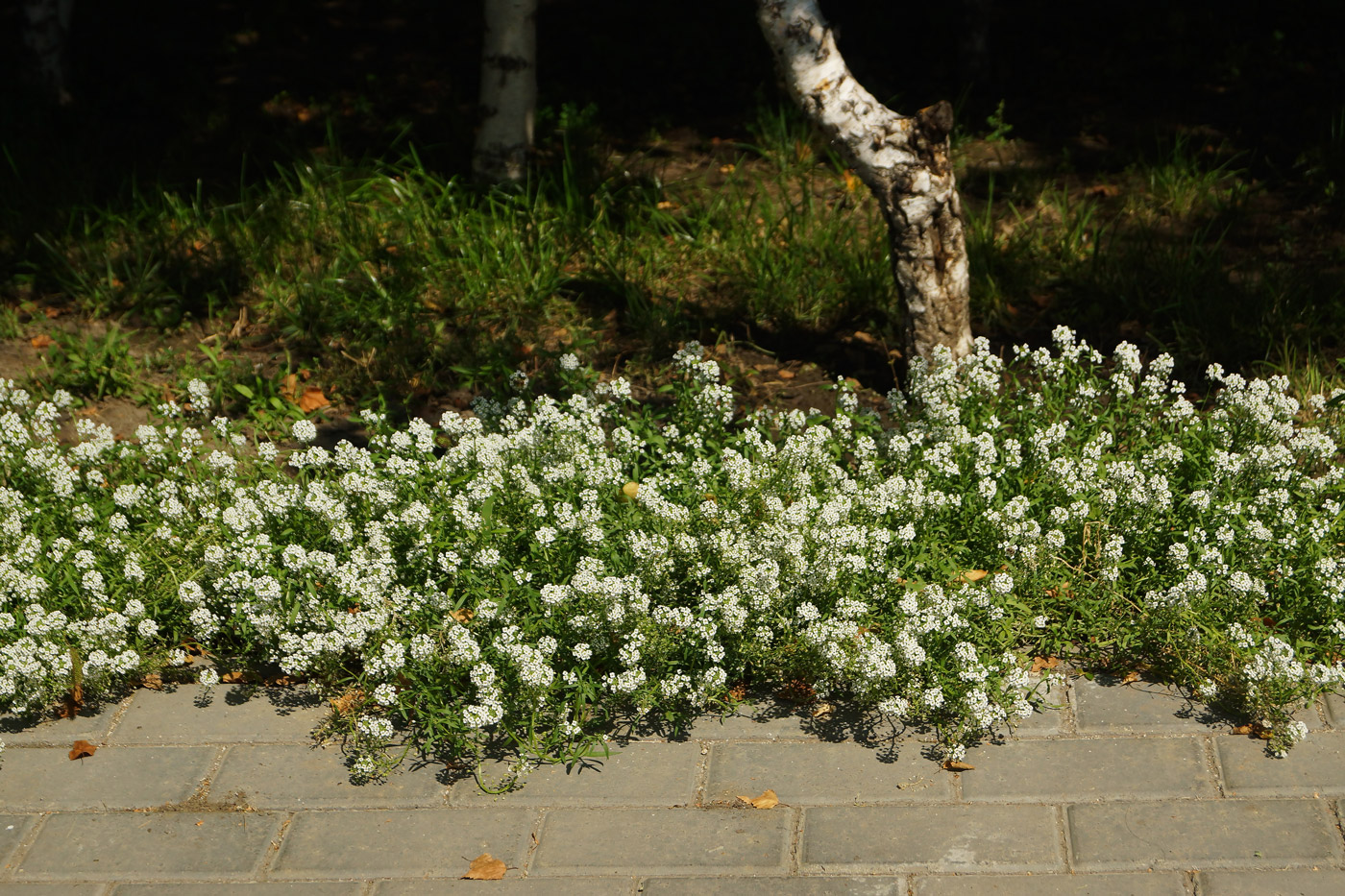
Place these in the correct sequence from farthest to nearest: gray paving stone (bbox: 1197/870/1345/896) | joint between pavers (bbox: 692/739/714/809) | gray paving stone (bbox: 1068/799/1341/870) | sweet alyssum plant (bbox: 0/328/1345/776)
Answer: sweet alyssum plant (bbox: 0/328/1345/776), joint between pavers (bbox: 692/739/714/809), gray paving stone (bbox: 1068/799/1341/870), gray paving stone (bbox: 1197/870/1345/896)

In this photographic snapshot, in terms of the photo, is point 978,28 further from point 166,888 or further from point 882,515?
point 166,888

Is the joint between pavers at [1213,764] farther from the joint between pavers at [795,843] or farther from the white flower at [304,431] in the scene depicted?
the white flower at [304,431]

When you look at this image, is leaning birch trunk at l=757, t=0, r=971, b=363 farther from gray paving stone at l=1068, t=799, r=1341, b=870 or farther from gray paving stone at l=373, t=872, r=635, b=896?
gray paving stone at l=373, t=872, r=635, b=896

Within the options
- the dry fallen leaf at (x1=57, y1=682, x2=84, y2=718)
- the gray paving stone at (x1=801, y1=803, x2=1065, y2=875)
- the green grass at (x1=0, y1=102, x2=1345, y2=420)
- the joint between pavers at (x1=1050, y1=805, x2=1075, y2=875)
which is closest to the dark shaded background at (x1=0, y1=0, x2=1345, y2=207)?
the green grass at (x1=0, y1=102, x2=1345, y2=420)

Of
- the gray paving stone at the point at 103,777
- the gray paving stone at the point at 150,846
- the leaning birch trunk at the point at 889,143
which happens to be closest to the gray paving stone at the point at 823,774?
the gray paving stone at the point at 150,846

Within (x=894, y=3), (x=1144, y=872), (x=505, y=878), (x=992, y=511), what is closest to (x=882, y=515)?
(x=992, y=511)

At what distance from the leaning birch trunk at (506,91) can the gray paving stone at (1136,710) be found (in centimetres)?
436

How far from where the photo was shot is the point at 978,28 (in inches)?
290

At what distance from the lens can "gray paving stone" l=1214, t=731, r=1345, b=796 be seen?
3.12 meters

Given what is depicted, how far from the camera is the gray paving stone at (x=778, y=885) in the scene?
2.91 metres

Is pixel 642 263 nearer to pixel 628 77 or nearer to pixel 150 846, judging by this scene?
pixel 628 77

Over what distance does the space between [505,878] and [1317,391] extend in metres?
3.86

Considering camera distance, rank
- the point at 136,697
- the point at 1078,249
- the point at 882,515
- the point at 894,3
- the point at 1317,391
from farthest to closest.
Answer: the point at 894,3 < the point at 1078,249 < the point at 1317,391 < the point at 882,515 < the point at 136,697

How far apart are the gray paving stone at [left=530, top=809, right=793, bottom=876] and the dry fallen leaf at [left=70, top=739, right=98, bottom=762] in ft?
4.98
